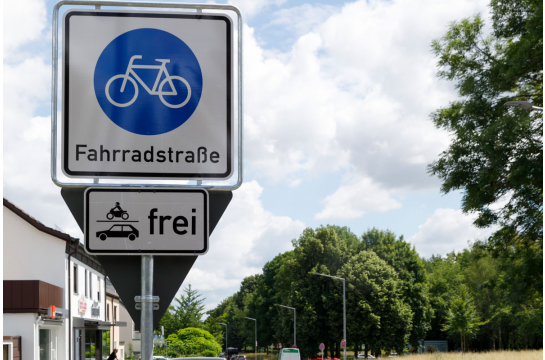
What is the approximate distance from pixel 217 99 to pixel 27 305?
22.9m

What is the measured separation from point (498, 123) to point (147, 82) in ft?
66.7

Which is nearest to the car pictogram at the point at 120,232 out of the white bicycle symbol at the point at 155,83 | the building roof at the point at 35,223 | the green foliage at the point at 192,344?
the white bicycle symbol at the point at 155,83

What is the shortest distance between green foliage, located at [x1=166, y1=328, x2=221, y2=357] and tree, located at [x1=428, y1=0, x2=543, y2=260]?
3151 cm

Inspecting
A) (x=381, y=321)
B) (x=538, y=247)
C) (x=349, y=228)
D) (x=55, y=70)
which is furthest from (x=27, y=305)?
(x=349, y=228)

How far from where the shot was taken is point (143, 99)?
8.34 ft

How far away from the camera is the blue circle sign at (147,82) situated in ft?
8.31

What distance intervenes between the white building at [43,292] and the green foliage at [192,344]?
16.5 meters

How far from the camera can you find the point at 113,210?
98.5 inches

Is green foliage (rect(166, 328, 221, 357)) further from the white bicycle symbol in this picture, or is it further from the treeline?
the white bicycle symbol

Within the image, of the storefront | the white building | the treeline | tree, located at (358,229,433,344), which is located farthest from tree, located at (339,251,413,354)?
the white building

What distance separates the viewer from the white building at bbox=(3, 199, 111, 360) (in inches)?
902

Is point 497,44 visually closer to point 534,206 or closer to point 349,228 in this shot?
point 534,206

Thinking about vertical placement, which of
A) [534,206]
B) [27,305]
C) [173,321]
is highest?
[534,206]

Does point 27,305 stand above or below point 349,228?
below
